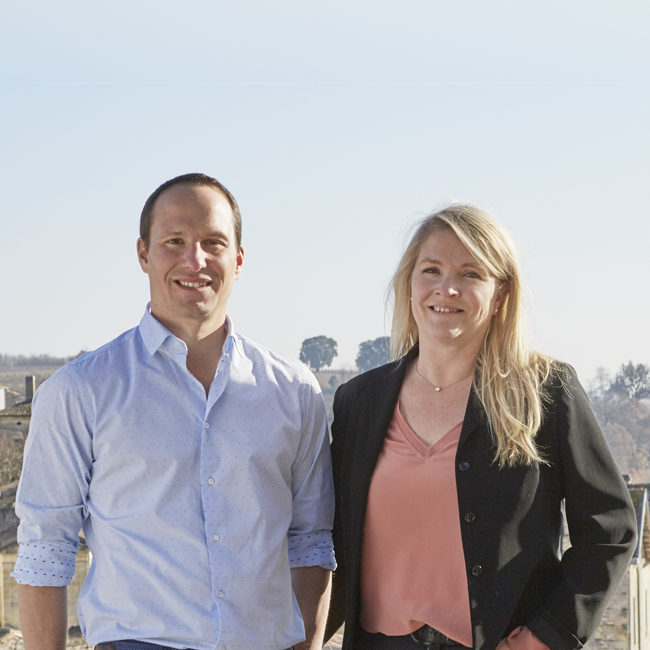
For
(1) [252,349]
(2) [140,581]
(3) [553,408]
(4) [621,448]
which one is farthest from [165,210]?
(4) [621,448]

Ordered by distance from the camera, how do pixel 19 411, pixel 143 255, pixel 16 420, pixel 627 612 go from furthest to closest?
pixel 19 411
pixel 16 420
pixel 627 612
pixel 143 255

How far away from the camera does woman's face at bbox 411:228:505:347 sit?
12.9 feet

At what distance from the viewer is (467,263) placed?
156 inches

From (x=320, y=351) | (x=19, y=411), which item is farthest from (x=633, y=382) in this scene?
(x=19, y=411)

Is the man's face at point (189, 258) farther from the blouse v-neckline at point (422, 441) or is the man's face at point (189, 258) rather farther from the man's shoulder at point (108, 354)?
the blouse v-neckline at point (422, 441)

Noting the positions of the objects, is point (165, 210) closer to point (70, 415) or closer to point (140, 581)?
point (70, 415)

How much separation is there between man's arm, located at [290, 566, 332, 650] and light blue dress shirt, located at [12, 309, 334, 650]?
10.8 inches

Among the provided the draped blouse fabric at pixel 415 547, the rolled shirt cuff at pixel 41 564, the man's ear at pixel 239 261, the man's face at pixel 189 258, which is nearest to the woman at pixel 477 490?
the draped blouse fabric at pixel 415 547

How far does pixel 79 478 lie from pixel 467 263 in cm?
158

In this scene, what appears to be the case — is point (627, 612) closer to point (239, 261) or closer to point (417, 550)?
point (417, 550)

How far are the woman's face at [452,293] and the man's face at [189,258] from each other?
0.75 m

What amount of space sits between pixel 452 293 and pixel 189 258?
97cm

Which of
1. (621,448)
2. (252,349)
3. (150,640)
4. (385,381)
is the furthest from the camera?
(621,448)

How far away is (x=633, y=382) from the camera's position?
7162 centimetres
